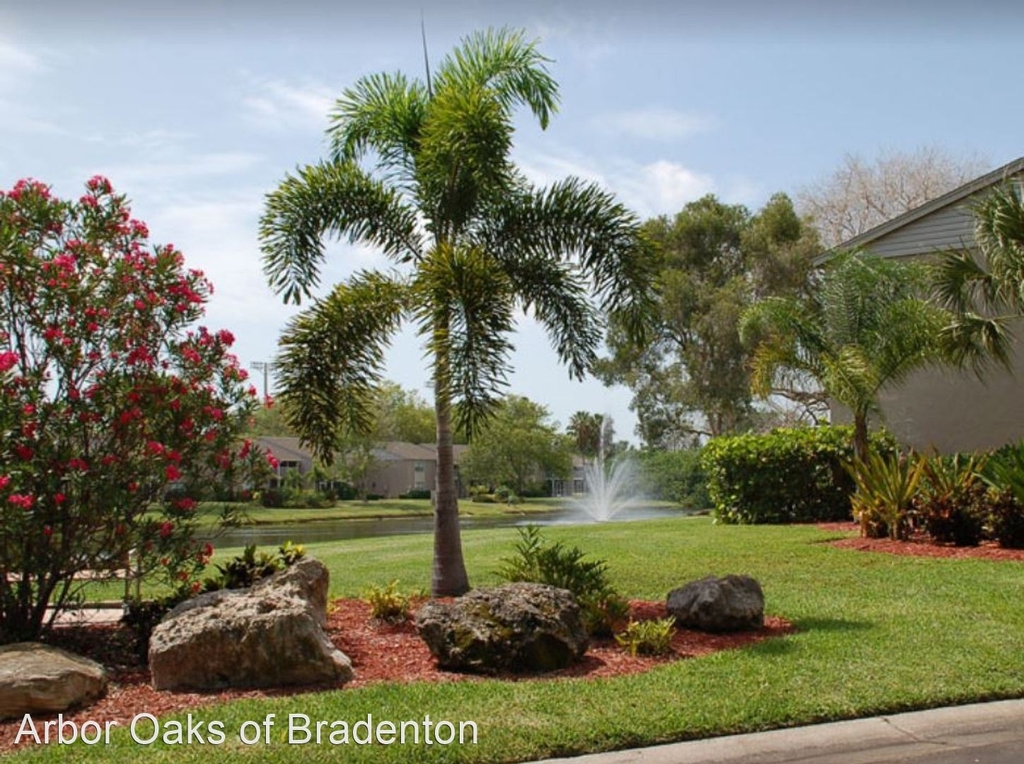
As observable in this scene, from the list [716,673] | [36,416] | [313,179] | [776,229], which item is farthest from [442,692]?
[776,229]

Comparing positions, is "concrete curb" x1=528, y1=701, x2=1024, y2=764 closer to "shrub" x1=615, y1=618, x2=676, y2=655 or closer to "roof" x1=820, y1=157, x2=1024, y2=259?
"shrub" x1=615, y1=618, x2=676, y2=655

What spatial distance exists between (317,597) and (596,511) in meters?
27.9

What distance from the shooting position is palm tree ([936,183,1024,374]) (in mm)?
13812

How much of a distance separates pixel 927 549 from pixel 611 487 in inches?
1086

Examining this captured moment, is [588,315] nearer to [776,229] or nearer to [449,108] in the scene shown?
[449,108]

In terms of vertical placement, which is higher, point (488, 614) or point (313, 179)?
point (313, 179)

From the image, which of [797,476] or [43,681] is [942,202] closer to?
[797,476]

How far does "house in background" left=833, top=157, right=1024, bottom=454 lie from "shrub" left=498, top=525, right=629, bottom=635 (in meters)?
12.8

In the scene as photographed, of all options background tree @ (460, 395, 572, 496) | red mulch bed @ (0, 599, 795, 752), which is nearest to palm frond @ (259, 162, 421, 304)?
red mulch bed @ (0, 599, 795, 752)

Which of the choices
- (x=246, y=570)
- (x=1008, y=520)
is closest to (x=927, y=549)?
(x=1008, y=520)

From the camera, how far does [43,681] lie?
581cm

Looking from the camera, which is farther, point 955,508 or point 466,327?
point 955,508

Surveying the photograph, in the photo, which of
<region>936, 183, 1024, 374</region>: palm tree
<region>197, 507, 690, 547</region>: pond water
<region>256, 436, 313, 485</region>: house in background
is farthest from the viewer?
<region>256, 436, 313, 485</region>: house in background

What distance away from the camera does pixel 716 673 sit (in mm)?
6484
